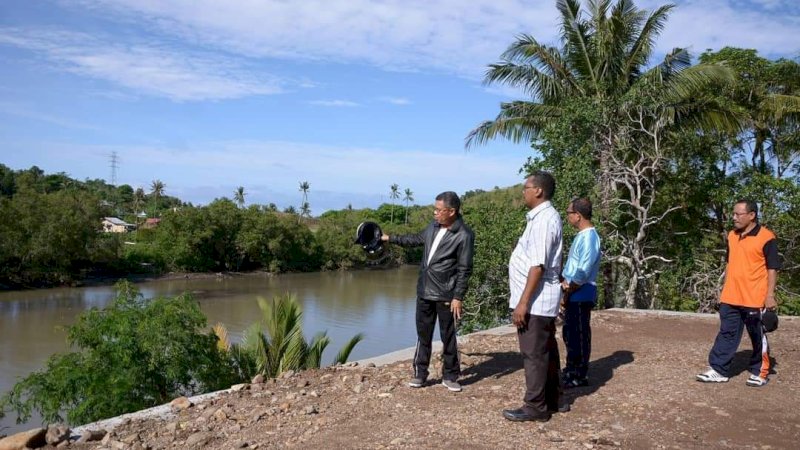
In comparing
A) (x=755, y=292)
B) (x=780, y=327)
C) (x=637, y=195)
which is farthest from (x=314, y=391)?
(x=637, y=195)

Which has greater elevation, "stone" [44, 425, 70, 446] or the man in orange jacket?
the man in orange jacket

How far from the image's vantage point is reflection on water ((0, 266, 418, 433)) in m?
19.8

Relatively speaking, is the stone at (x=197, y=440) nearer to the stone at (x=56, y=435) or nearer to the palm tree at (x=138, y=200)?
the stone at (x=56, y=435)

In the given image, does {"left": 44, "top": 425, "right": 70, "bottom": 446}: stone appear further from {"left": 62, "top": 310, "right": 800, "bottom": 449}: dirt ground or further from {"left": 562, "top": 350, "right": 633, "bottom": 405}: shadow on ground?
{"left": 562, "top": 350, "right": 633, "bottom": 405}: shadow on ground

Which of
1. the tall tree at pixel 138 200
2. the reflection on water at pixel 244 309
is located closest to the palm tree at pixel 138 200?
the tall tree at pixel 138 200

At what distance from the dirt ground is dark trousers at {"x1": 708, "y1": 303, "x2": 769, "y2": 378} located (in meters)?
0.18

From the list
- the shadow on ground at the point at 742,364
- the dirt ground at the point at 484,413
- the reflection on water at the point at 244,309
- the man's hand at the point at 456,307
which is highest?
the man's hand at the point at 456,307

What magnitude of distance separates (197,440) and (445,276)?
2.05 metres

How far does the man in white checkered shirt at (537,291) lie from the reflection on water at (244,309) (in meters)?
10.9

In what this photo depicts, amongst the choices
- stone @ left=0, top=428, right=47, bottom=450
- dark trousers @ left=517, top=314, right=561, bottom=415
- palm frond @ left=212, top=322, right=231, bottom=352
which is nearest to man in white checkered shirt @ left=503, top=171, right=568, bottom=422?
dark trousers @ left=517, top=314, right=561, bottom=415

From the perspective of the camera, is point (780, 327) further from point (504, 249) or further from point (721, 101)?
point (721, 101)

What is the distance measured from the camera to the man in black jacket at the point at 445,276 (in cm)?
478

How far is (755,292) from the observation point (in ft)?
16.4

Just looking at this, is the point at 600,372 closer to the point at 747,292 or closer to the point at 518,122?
the point at 747,292
